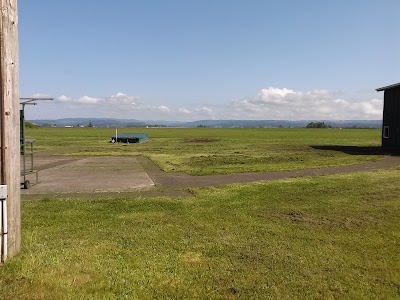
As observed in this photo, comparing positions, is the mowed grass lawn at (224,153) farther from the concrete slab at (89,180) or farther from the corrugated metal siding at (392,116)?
the corrugated metal siding at (392,116)

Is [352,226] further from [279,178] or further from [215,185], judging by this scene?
[279,178]

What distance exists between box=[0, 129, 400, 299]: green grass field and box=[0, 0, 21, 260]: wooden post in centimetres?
62

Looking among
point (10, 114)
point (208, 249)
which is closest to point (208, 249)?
point (208, 249)

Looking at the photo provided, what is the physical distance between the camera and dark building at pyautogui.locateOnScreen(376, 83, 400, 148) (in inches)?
1342

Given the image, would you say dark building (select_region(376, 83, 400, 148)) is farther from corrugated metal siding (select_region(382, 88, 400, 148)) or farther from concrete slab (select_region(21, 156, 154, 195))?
concrete slab (select_region(21, 156, 154, 195))

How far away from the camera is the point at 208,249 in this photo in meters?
6.61

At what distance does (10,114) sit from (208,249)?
396cm

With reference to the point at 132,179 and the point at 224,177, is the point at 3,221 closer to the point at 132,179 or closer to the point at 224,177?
the point at 132,179

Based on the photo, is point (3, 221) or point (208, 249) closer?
point (3, 221)

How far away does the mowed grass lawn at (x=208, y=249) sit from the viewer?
16.3 ft

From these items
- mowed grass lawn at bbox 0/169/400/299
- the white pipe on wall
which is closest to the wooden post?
the white pipe on wall

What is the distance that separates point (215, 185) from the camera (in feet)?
46.5

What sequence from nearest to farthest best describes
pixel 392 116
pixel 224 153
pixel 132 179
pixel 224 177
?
1. pixel 132 179
2. pixel 224 177
3. pixel 224 153
4. pixel 392 116

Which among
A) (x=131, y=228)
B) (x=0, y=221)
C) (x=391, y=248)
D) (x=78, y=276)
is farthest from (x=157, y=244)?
(x=391, y=248)
